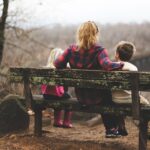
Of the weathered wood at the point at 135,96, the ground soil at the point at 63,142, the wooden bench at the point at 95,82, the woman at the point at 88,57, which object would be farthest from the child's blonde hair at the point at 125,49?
the ground soil at the point at 63,142

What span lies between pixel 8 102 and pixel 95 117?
8.92 ft

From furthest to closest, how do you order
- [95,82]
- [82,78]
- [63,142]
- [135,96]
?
[63,142] < [82,78] < [95,82] < [135,96]

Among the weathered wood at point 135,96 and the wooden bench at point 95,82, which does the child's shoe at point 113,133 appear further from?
the weathered wood at point 135,96

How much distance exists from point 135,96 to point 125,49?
0.85 metres

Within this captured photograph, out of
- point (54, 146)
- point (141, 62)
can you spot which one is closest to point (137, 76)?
point (54, 146)

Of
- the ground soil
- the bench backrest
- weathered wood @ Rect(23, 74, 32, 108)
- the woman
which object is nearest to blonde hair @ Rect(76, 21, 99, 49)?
the woman

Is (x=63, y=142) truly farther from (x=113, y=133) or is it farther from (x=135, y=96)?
(x=135, y=96)

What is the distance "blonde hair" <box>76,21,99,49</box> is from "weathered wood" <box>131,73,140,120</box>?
85 cm

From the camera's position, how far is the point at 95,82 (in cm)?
681

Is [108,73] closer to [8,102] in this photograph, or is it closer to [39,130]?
[39,130]

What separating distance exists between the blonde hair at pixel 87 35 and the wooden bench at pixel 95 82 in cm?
41

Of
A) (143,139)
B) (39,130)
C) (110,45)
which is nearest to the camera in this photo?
(143,139)

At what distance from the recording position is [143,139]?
7008mm

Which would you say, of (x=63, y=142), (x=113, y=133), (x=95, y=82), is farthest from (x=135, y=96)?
(x=63, y=142)
